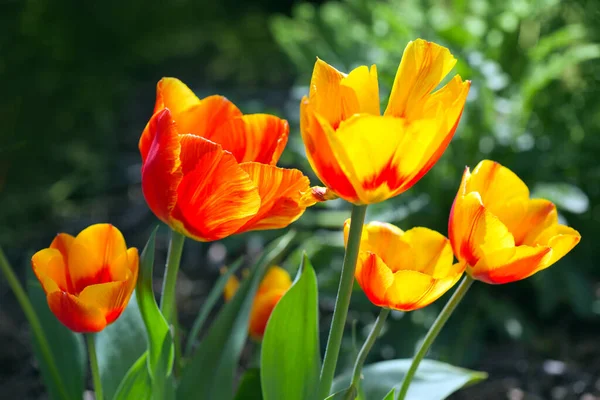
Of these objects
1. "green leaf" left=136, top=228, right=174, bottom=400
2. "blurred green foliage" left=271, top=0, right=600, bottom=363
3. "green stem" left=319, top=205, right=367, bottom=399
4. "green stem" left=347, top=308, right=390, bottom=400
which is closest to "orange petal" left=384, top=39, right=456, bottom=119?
"green stem" left=319, top=205, right=367, bottom=399

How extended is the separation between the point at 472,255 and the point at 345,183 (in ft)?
0.58

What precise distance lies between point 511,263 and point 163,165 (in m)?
0.35

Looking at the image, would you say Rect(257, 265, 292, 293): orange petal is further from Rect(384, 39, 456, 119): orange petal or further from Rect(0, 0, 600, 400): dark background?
Rect(384, 39, 456, 119): orange petal

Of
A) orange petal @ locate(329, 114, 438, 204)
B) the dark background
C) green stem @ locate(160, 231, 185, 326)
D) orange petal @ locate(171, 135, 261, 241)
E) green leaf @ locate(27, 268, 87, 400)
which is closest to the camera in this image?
orange petal @ locate(329, 114, 438, 204)

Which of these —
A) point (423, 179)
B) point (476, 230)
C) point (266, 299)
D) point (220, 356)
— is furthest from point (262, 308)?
point (423, 179)

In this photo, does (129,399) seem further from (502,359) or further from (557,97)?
(557,97)

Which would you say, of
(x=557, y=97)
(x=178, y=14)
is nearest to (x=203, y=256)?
(x=557, y=97)

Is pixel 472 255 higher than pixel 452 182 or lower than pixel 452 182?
higher

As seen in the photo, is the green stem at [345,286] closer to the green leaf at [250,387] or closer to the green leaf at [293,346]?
the green leaf at [293,346]

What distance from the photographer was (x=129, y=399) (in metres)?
0.95

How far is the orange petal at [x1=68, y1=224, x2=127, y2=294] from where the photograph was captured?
917 millimetres

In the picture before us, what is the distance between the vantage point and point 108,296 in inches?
33.7

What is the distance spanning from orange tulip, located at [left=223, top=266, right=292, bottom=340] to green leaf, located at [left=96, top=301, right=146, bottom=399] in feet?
0.44

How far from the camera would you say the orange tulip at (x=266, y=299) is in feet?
3.82
